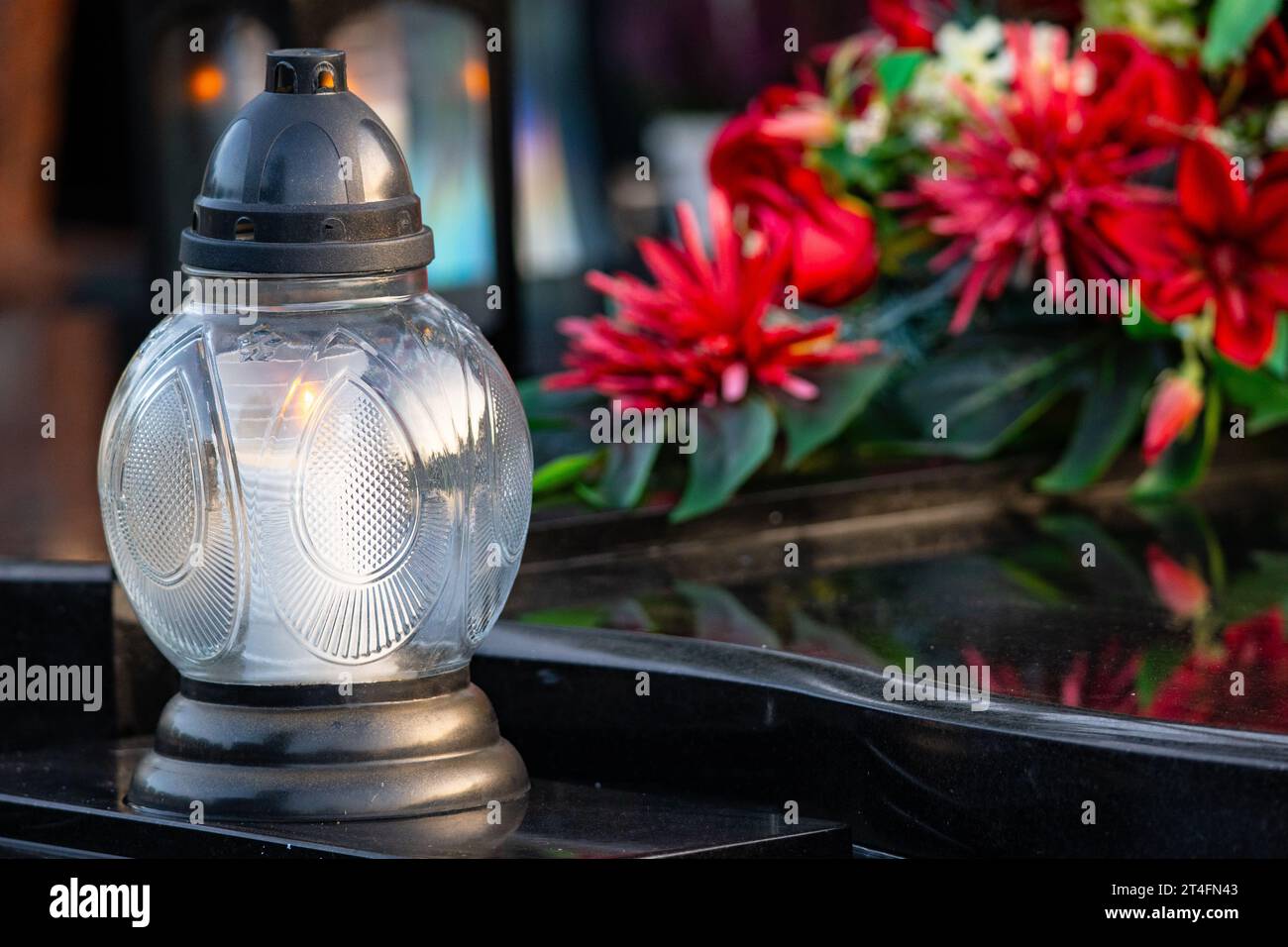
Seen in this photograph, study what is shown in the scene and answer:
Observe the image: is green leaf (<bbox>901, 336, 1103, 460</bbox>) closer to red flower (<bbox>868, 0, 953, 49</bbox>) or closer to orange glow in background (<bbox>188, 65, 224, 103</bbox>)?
red flower (<bbox>868, 0, 953, 49</bbox>)

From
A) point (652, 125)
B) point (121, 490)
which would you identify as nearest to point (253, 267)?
point (121, 490)

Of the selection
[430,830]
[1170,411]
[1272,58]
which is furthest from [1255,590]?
[430,830]

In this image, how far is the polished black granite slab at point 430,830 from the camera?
809 millimetres

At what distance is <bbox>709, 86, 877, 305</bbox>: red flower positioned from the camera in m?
1.35

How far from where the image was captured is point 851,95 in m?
1.53

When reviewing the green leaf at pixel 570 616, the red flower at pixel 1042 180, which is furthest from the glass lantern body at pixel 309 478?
the red flower at pixel 1042 180

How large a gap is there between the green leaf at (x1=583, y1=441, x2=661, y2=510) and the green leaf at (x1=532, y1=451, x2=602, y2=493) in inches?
0.5

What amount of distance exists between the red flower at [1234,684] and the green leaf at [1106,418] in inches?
11.3

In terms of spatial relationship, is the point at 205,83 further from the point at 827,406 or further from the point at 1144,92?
the point at 1144,92

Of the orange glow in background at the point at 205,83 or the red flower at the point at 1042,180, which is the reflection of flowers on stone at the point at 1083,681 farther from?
the orange glow in background at the point at 205,83

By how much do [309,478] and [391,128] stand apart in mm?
981

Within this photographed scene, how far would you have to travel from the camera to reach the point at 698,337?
1232 mm
